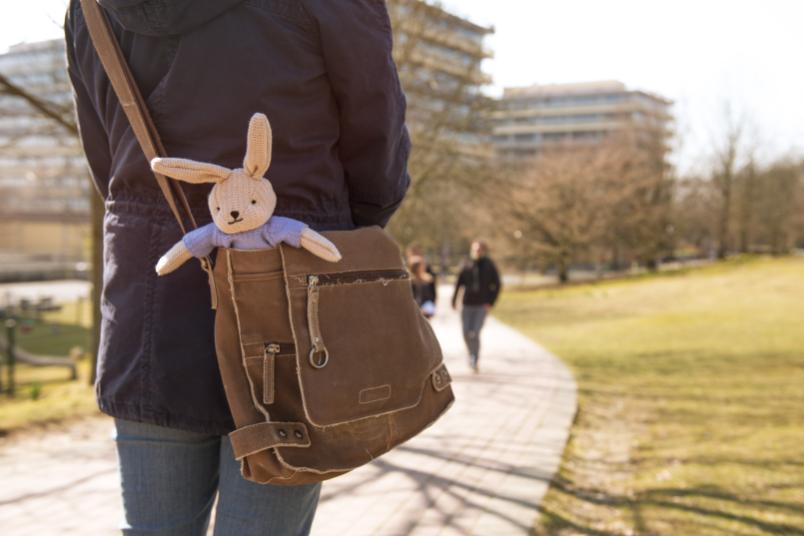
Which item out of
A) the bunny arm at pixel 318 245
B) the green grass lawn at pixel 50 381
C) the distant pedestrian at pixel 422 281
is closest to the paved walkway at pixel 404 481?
the green grass lawn at pixel 50 381

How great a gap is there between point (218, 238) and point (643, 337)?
19.0 m

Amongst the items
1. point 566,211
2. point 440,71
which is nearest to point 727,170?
point 566,211

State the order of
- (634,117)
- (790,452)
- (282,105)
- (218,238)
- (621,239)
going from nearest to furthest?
(218,238)
(282,105)
(790,452)
(621,239)
(634,117)

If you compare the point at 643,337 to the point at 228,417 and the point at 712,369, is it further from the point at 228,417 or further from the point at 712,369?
the point at 228,417

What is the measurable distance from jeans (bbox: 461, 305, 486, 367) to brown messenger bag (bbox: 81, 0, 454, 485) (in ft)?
33.1

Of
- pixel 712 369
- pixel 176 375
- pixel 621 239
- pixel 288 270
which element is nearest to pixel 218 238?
pixel 288 270

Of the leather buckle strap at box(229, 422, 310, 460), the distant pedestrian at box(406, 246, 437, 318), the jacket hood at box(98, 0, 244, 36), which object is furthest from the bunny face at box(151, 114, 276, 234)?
the distant pedestrian at box(406, 246, 437, 318)

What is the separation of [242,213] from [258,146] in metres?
0.12

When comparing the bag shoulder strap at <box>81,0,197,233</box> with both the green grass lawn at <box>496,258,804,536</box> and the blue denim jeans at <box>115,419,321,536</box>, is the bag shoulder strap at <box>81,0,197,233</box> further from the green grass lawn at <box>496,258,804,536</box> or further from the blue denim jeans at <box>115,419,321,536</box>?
the green grass lawn at <box>496,258,804,536</box>

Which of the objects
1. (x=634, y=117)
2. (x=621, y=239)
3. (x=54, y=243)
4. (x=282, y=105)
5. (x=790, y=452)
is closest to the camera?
(x=282, y=105)

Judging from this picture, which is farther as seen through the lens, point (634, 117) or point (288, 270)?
point (634, 117)

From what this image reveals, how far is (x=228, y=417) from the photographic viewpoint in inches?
55.5

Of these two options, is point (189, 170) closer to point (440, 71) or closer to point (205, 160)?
point (205, 160)

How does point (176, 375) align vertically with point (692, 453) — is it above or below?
above
